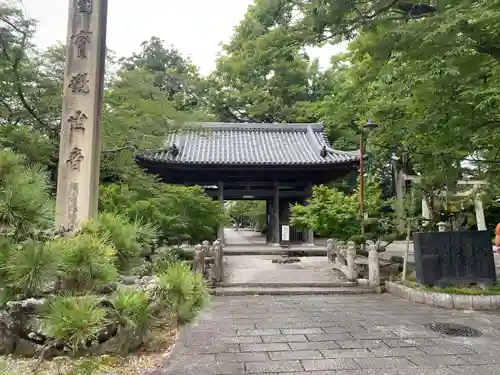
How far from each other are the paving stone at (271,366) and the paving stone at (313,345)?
485 millimetres

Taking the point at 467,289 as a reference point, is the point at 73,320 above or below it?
above

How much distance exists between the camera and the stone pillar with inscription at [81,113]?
168 inches

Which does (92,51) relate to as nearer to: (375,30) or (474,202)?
(375,30)

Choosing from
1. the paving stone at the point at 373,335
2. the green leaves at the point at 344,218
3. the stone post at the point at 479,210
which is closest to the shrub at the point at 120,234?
the paving stone at the point at 373,335

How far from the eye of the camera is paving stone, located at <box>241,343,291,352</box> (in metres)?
4.09

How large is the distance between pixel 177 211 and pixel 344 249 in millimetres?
4434

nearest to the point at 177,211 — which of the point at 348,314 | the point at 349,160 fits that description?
the point at 348,314

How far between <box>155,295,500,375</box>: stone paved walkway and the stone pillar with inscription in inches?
82.6

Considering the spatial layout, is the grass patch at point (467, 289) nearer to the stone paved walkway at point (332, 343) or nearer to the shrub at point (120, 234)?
the stone paved walkway at point (332, 343)

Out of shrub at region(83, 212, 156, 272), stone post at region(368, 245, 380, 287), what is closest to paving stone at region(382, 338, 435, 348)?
shrub at region(83, 212, 156, 272)

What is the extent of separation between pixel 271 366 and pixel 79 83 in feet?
12.9

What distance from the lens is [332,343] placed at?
4.34 meters

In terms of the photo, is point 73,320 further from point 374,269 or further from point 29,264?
point 374,269

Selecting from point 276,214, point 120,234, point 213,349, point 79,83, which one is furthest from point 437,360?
point 276,214
